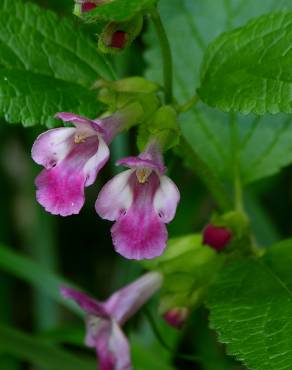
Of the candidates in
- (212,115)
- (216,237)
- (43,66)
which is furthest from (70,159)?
(212,115)

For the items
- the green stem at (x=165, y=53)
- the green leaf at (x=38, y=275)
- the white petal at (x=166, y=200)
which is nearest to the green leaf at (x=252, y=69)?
the green stem at (x=165, y=53)

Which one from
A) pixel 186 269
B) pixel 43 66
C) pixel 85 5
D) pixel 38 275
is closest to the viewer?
pixel 85 5

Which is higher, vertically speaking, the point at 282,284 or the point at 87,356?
the point at 282,284

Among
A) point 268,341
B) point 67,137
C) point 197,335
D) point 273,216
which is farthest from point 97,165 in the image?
point 273,216

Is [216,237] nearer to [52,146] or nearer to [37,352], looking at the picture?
[52,146]

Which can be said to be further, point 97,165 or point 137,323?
point 137,323

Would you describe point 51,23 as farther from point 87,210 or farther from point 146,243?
point 87,210
